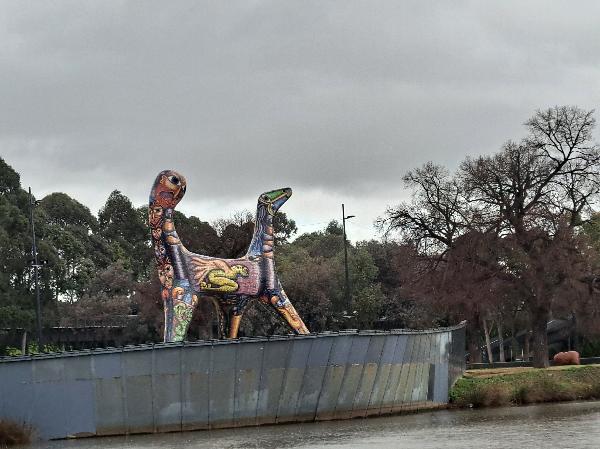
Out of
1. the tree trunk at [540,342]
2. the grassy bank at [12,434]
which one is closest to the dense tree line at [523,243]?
the tree trunk at [540,342]

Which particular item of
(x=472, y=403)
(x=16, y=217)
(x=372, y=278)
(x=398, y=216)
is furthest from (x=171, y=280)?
(x=372, y=278)

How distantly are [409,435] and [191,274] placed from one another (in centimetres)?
1506

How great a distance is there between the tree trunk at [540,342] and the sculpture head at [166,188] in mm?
20416

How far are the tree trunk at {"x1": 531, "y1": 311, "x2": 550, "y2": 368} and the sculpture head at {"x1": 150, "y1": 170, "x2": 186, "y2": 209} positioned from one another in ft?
67.0

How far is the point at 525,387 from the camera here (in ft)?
157

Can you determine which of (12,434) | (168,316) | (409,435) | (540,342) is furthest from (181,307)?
(540,342)

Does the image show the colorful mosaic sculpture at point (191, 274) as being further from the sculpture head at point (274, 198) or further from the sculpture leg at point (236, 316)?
the sculpture head at point (274, 198)

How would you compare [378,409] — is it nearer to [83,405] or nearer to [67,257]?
[83,405]

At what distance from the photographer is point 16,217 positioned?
83.8 metres

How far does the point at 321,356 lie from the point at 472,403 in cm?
1027

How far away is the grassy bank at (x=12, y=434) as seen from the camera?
3391 centimetres

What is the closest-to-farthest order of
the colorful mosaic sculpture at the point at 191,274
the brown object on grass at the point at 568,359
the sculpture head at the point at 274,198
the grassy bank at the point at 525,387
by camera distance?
the colorful mosaic sculpture at the point at 191,274, the grassy bank at the point at 525,387, the sculpture head at the point at 274,198, the brown object on grass at the point at 568,359

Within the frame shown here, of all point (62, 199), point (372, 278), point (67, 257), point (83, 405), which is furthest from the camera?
point (62, 199)

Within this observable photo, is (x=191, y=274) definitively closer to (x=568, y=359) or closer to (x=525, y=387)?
(x=525, y=387)
